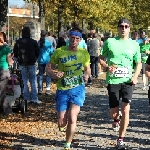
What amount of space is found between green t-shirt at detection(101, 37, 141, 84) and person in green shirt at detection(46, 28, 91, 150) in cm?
55

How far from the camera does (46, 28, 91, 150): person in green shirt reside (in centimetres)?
684

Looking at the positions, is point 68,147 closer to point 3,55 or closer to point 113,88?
point 113,88

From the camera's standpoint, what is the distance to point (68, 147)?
6840mm

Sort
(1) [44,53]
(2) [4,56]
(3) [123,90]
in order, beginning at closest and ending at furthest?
(3) [123,90]
(2) [4,56]
(1) [44,53]

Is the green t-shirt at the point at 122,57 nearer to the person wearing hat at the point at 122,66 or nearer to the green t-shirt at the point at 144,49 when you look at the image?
the person wearing hat at the point at 122,66

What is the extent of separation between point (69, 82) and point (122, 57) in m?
0.95

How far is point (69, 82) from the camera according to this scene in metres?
6.87

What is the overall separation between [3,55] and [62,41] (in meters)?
6.91

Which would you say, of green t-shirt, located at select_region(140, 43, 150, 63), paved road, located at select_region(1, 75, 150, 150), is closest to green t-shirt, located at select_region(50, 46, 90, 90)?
paved road, located at select_region(1, 75, 150, 150)

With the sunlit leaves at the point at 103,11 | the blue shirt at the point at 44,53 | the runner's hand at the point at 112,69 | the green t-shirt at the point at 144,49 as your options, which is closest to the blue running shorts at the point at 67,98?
the runner's hand at the point at 112,69

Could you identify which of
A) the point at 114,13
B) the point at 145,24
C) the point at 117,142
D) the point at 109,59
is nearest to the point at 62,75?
the point at 109,59

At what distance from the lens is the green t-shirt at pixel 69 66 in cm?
688

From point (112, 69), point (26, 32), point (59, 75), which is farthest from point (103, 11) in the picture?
point (59, 75)

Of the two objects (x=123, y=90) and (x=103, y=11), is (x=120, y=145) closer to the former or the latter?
(x=123, y=90)
